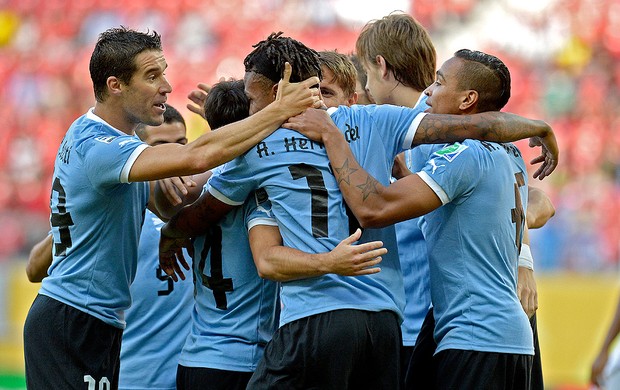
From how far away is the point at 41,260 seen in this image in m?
5.15

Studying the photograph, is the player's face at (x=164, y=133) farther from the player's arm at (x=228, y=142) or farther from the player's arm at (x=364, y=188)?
the player's arm at (x=364, y=188)

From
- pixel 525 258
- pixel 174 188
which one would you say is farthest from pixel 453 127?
pixel 174 188

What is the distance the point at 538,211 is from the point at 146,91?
2.17 metres

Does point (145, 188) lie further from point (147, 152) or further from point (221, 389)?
point (221, 389)

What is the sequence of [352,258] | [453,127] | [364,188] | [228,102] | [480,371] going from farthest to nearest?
[228,102] → [453,127] → [480,371] → [364,188] → [352,258]

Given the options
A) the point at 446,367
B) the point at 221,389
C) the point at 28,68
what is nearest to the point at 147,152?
the point at 221,389

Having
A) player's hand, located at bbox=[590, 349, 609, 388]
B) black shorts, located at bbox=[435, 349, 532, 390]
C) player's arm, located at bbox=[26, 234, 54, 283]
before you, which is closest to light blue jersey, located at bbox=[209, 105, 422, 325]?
black shorts, located at bbox=[435, 349, 532, 390]

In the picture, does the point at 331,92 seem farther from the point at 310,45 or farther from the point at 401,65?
the point at 310,45

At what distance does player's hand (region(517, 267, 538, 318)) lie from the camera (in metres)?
4.49

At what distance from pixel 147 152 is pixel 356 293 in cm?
117

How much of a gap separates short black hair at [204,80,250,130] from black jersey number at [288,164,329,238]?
65 cm

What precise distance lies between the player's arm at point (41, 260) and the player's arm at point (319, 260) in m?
1.61

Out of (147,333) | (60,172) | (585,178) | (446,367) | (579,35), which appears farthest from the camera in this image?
(579,35)

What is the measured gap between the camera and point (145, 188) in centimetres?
480
